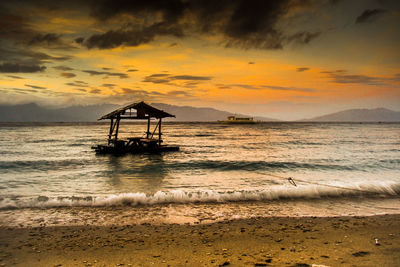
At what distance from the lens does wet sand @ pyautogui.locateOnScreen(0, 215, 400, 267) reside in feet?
14.8

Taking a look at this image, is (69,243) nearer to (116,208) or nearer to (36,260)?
(36,260)

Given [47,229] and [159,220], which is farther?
[159,220]

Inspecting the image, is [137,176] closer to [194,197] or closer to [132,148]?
[194,197]

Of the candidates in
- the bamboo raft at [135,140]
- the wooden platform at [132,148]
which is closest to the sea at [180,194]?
the wooden platform at [132,148]

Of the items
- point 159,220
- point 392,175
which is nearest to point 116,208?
point 159,220

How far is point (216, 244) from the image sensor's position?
5.21m

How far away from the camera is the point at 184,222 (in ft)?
22.1

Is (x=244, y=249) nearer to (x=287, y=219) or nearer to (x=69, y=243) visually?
(x=287, y=219)

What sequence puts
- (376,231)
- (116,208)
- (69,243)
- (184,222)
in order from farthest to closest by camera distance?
(116,208) < (184,222) < (376,231) < (69,243)

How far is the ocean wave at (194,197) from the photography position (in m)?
8.48

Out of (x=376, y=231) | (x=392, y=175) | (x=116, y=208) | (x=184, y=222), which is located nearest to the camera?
(x=376, y=231)

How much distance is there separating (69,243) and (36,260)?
78cm

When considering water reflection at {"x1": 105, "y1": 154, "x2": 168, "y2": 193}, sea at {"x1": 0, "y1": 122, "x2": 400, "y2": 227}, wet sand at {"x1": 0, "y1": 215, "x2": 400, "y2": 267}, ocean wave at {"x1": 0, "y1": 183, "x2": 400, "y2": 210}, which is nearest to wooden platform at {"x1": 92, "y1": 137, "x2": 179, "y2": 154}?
water reflection at {"x1": 105, "y1": 154, "x2": 168, "y2": 193}

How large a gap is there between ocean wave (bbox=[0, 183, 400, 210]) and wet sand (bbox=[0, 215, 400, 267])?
2191 mm
